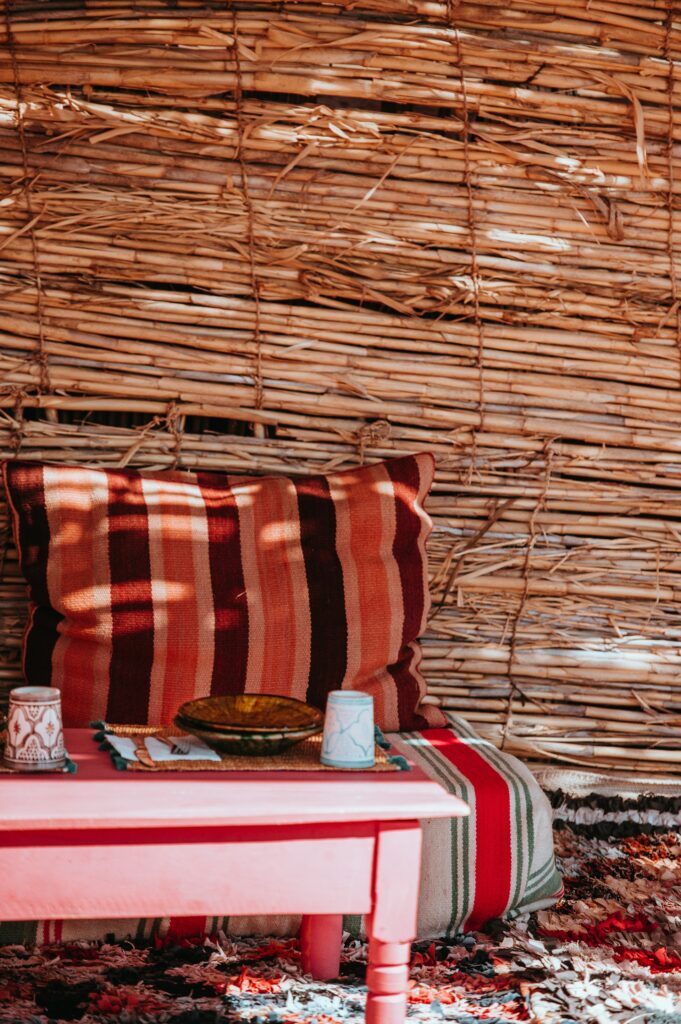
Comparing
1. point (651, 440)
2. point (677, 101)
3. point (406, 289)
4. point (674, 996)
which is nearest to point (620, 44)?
point (677, 101)

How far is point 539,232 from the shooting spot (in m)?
2.92

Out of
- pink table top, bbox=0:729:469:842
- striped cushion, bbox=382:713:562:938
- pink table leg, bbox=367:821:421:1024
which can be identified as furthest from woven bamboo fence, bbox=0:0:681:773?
pink table leg, bbox=367:821:421:1024

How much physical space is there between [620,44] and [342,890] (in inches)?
92.5

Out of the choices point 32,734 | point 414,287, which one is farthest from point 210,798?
point 414,287

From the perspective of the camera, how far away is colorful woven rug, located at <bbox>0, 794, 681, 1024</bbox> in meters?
1.86

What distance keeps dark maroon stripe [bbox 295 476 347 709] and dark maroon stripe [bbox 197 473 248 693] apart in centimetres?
15

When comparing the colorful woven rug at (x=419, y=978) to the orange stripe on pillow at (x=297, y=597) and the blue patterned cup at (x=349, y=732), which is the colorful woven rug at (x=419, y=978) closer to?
the blue patterned cup at (x=349, y=732)

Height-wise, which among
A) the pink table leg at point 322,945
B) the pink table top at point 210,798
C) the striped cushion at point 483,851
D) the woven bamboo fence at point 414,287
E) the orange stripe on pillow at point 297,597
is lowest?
the pink table leg at point 322,945

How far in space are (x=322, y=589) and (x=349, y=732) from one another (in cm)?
75

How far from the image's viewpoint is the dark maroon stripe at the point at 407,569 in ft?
8.29

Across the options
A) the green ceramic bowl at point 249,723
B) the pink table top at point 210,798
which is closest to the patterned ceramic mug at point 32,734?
the pink table top at point 210,798

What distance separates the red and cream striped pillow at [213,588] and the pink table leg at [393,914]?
831 mm

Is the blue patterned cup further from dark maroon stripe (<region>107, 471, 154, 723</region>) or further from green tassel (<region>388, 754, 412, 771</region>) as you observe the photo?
dark maroon stripe (<region>107, 471, 154, 723</region>)

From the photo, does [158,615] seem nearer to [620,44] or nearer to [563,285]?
[563,285]
